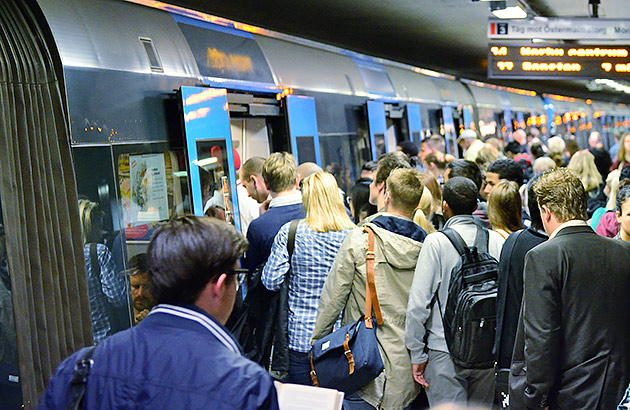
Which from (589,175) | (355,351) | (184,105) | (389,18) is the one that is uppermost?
(389,18)

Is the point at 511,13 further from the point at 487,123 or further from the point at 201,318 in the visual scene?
the point at 487,123

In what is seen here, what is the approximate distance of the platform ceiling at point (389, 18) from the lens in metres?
9.29

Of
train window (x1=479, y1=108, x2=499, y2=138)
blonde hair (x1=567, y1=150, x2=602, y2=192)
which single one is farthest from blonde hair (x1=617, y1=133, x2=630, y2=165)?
train window (x1=479, y1=108, x2=499, y2=138)

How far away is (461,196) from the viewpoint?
13.2ft

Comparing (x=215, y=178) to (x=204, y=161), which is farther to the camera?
(x=215, y=178)

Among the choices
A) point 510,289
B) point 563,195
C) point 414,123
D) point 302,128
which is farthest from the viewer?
point 414,123

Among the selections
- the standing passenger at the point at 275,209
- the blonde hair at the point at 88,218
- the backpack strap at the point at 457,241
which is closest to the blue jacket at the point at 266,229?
the standing passenger at the point at 275,209

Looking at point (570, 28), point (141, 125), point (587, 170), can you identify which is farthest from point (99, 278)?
point (570, 28)

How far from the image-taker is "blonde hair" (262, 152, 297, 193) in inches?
182

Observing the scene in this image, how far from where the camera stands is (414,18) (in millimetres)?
10836

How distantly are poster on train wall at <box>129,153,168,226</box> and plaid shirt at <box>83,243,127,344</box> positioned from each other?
38cm

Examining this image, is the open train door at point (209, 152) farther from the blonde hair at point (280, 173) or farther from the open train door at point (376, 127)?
the open train door at point (376, 127)

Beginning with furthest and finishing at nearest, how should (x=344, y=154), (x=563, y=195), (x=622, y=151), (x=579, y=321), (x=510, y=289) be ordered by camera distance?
(x=344, y=154), (x=622, y=151), (x=510, y=289), (x=563, y=195), (x=579, y=321)

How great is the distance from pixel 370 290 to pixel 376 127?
613 centimetres
